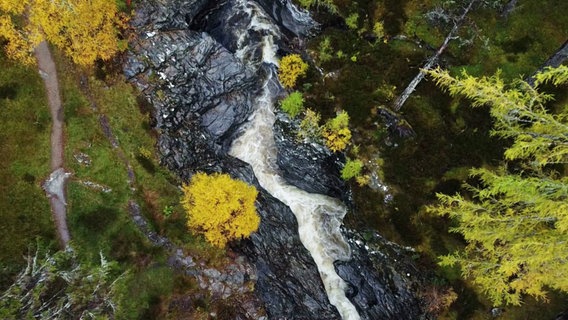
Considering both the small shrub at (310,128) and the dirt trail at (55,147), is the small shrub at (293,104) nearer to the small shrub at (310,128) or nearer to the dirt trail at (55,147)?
the small shrub at (310,128)

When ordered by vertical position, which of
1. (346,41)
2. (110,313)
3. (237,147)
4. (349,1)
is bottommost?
(110,313)

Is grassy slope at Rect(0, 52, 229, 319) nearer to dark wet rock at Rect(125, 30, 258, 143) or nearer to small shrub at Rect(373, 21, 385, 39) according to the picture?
dark wet rock at Rect(125, 30, 258, 143)

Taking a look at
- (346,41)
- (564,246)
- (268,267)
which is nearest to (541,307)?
(564,246)

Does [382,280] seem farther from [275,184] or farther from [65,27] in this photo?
[65,27]

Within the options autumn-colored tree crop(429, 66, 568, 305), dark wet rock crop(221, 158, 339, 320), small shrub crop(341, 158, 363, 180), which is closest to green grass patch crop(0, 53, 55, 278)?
dark wet rock crop(221, 158, 339, 320)

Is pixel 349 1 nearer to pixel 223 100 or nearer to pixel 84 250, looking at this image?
pixel 223 100
